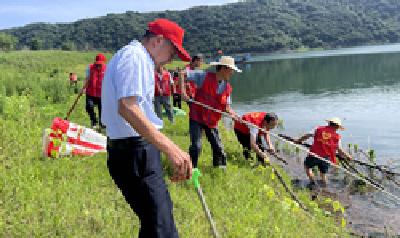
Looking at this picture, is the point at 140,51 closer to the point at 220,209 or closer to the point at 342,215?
the point at 220,209

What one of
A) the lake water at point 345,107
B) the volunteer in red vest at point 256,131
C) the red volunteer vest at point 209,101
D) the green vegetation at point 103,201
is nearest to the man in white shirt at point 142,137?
the green vegetation at point 103,201

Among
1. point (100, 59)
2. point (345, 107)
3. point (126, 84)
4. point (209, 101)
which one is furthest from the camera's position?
point (345, 107)

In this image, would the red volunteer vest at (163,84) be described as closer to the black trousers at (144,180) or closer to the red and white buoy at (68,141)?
the red and white buoy at (68,141)

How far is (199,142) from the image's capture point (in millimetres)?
7734

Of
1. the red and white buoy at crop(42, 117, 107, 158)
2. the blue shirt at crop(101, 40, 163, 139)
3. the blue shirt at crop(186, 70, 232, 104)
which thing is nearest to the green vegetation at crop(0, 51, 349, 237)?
the red and white buoy at crop(42, 117, 107, 158)

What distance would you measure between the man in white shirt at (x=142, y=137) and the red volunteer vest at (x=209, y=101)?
445 centimetres

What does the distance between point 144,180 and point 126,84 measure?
0.85 m

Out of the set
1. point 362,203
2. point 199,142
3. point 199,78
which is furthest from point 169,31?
point 362,203

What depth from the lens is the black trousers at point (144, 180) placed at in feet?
10.5

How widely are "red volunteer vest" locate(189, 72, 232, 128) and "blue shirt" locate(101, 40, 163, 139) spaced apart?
14.7 feet

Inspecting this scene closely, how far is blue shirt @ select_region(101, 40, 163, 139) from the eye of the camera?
2.86 m

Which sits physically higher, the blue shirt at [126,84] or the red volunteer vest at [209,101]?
the blue shirt at [126,84]

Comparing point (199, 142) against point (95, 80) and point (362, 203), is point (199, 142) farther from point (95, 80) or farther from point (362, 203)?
point (95, 80)

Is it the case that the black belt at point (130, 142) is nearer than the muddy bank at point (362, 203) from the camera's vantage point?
Yes
